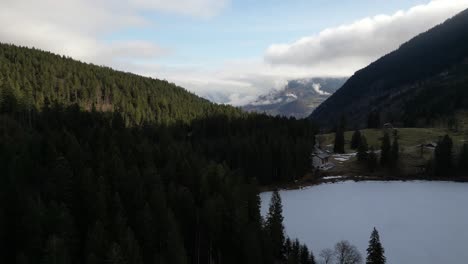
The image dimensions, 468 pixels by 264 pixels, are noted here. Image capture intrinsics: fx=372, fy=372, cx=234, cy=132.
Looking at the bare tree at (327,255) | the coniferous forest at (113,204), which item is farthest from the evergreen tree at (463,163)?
the bare tree at (327,255)

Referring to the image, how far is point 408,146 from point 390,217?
7931 centimetres

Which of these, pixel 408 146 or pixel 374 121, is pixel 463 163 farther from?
pixel 374 121

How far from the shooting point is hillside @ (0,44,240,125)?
480 ft

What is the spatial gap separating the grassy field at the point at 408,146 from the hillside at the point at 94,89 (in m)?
64.2

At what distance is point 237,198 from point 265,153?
59.1 metres

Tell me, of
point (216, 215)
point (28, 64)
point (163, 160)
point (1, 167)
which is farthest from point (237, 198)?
point (28, 64)

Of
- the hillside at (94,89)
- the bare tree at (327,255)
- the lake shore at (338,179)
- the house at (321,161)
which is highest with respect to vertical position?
the hillside at (94,89)

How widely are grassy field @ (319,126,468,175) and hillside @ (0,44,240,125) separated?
64207mm

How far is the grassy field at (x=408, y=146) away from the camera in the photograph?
4710 inches

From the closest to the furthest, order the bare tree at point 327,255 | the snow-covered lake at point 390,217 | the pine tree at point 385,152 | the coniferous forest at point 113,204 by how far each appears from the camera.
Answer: the coniferous forest at point 113,204 → the bare tree at point 327,255 → the snow-covered lake at point 390,217 → the pine tree at point 385,152

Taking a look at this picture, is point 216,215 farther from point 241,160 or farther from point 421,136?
point 421,136

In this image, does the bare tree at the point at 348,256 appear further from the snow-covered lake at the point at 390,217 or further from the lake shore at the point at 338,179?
the lake shore at the point at 338,179

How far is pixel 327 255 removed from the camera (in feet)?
166

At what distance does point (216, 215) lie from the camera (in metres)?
47.0
